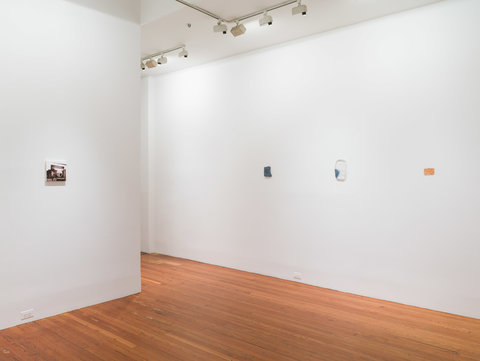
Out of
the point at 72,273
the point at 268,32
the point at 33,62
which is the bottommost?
the point at 72,273

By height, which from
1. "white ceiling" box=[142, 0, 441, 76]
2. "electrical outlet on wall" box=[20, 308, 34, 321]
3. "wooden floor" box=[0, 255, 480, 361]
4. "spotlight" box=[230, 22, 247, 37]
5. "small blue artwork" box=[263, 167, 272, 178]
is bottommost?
"wooden floor" box=[0, 255, 480, 361]

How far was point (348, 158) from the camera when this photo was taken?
4738mm

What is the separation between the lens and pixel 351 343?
10.8ft

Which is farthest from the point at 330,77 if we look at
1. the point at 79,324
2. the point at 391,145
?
the point at 79,324

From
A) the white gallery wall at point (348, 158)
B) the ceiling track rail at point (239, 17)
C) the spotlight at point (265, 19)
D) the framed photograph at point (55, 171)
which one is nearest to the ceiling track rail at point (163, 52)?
the white gallery wall at point (348, 158)

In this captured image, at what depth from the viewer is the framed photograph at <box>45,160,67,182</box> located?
3852 millimetres

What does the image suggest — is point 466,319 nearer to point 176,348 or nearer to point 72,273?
point 176,348

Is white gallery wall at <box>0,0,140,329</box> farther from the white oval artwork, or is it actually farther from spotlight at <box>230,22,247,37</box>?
the white oval artwork

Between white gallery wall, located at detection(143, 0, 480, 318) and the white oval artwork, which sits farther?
the white oval artwork

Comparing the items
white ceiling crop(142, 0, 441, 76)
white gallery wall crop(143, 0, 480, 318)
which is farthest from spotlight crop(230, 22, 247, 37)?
white gallery wall crop(143, 0, 480, 318)

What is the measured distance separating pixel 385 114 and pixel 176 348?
11.0 feet

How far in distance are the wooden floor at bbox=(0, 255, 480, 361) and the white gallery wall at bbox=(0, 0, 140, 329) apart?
1.22 ft

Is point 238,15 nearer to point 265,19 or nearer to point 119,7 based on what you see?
point 265,19

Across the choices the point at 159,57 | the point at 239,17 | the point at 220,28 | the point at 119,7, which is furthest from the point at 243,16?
the point at 159,57
